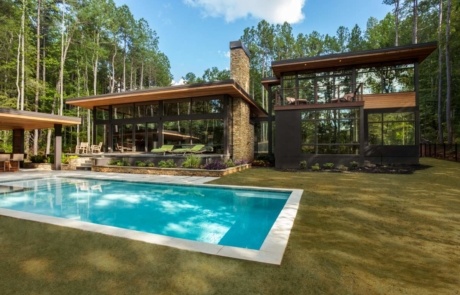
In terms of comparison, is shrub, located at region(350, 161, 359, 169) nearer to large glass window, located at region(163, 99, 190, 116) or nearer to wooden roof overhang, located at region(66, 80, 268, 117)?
wooden roof overhang, located at region(66, 80, 268, 117)

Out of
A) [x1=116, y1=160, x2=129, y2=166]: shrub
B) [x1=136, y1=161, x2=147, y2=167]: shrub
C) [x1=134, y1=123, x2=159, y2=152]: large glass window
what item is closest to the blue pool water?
[x1=136, y1=161, x2=147, y2=167]: shrub

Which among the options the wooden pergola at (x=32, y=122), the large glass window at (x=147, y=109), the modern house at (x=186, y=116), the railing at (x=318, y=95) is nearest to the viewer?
the wooden pergola at (x=32, y=122)

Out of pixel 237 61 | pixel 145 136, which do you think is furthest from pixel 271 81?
pixel 145 136

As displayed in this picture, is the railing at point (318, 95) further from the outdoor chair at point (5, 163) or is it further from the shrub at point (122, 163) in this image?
the outdoor chair at point (5, 163)

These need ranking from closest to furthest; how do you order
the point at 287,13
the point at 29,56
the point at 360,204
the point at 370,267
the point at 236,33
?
the point at 370,267 → the point at 360,204 → the point at 29,56 → the point at 287,13 → the point at 236,33

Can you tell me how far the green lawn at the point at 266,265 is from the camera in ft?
7.23

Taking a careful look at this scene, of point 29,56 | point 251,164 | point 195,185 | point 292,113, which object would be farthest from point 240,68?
point 29,56

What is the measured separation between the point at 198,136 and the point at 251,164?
3813mm

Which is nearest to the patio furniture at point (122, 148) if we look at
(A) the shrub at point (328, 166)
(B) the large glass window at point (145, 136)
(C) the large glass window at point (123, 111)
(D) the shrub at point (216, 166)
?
(B) the large glass window at point (145, 136)

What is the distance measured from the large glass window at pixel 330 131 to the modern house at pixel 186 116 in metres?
3.62

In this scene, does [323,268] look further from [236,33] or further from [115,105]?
[236,33]

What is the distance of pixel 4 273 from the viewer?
246 centimetres

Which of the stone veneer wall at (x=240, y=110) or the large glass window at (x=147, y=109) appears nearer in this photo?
the stone veneer wall at (x=240, y=110)

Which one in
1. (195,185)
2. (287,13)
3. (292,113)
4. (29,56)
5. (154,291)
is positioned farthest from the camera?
(287,13)
